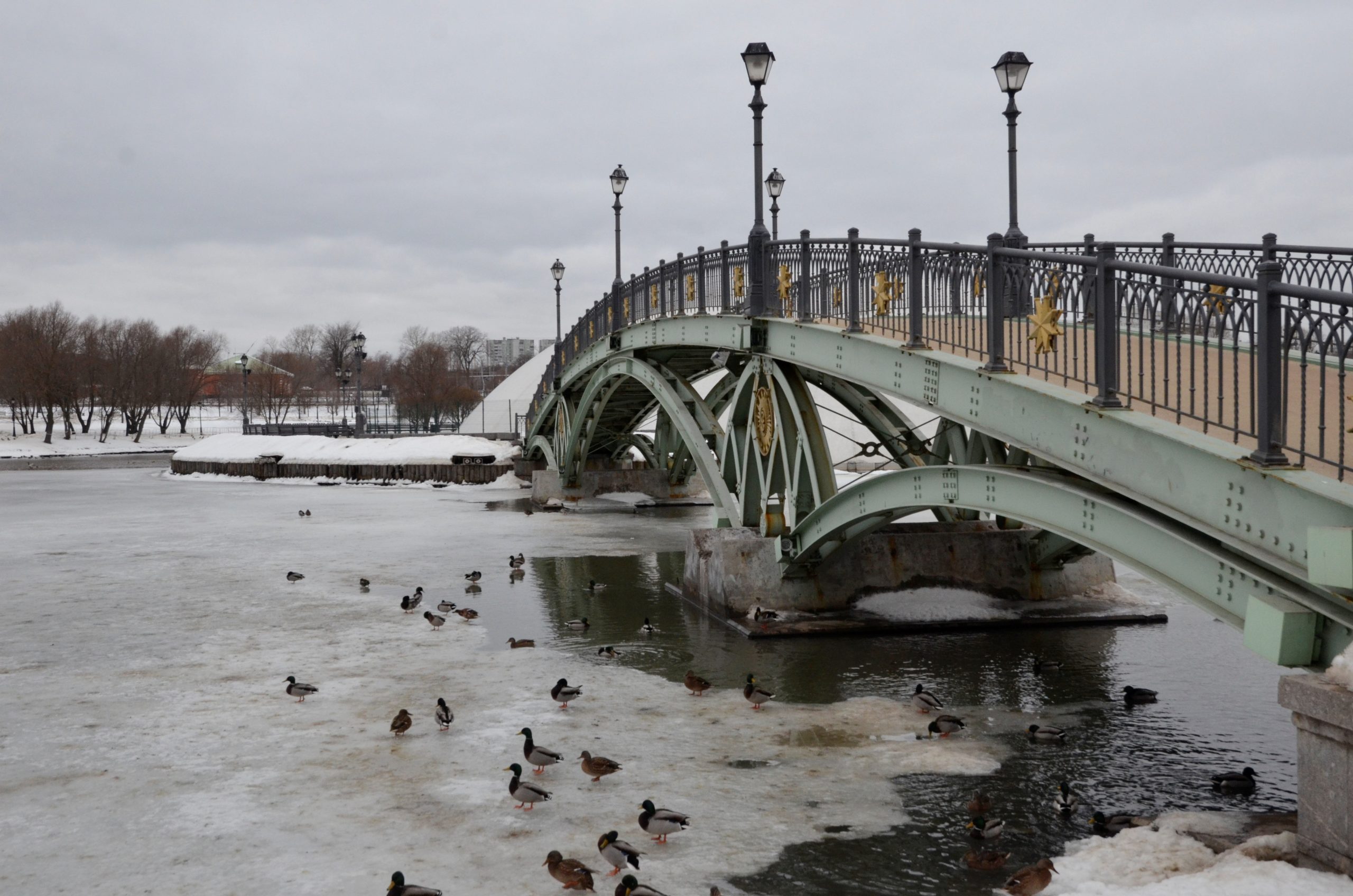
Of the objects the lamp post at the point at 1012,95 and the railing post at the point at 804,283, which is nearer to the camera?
the lamp post at the point at 1012,95

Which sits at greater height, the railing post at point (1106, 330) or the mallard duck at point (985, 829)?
the railing post at point (1106, 330)

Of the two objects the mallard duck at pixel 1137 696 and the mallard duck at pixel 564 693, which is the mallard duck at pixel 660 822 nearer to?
the mallard duck at pixel 564 693

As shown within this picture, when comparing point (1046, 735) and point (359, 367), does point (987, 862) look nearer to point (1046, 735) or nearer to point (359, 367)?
point (1046, 735)

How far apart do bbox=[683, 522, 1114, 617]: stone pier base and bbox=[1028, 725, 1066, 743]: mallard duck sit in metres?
6.82

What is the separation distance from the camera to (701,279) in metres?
22.1

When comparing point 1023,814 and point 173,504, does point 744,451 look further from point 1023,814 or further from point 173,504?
point 173,504

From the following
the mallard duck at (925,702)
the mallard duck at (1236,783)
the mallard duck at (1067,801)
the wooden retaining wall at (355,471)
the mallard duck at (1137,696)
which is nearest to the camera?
the mallard duck at (1067,801)

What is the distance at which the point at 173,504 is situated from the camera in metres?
43.4

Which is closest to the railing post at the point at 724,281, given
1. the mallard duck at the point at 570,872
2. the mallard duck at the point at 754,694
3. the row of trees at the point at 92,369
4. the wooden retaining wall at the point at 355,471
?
the mallard duck at the point at 754,694

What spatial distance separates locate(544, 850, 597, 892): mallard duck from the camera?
26.4 ft

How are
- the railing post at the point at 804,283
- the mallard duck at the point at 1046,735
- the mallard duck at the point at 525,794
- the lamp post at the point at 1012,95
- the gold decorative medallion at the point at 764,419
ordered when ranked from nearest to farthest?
the mallard duck at the point at 525,794
the mallard duck at the point at 1046,735
the lamp post at the point at 1012,95
the railing post at the point at 804,283
the gold decorative medallion at the point at 764,419

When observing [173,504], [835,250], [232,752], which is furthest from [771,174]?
[173,504]

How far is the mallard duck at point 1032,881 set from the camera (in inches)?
310

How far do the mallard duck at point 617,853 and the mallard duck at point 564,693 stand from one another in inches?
180
